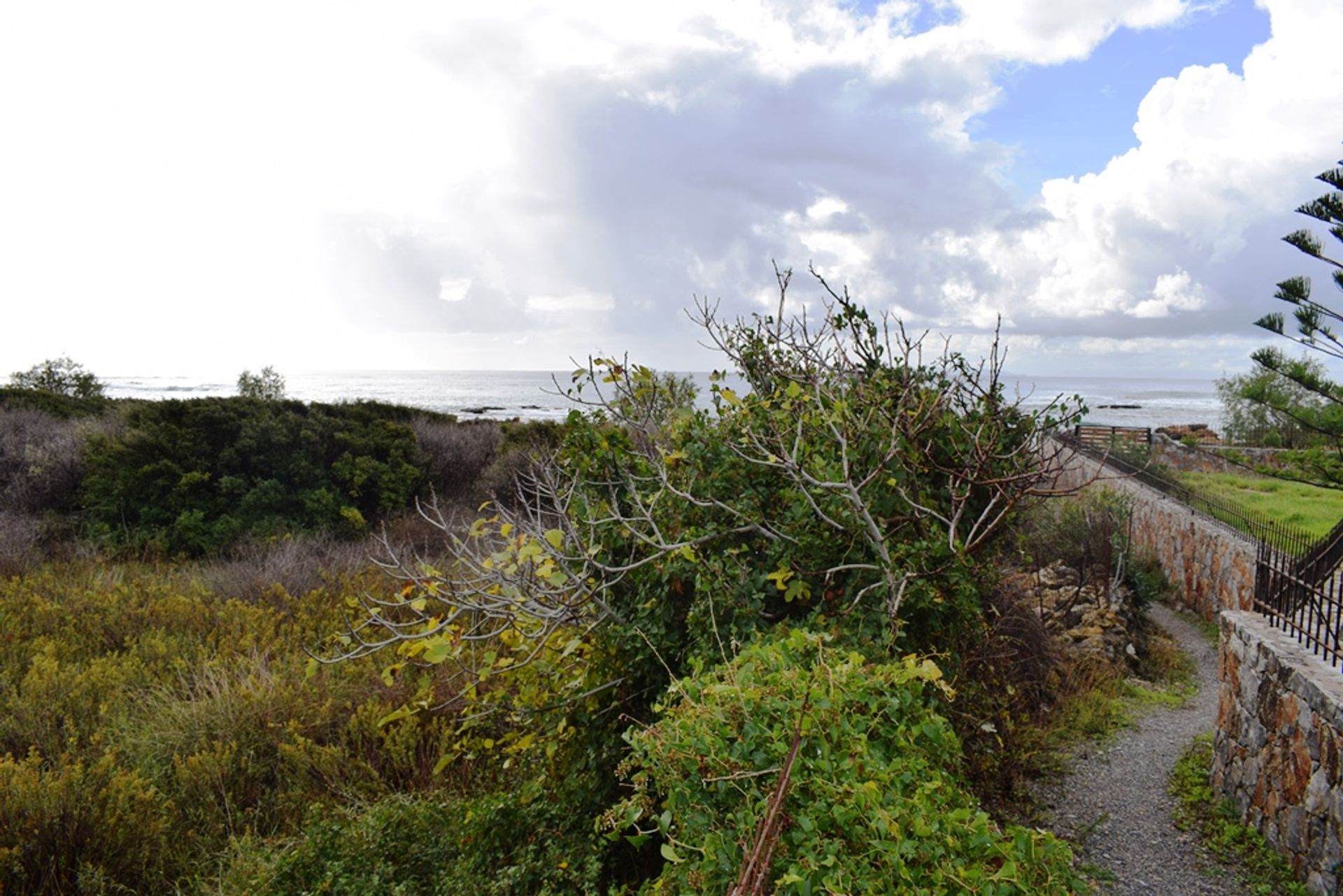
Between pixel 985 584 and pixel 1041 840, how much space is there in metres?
2.02

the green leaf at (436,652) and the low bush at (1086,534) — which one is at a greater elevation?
the green leaf at (436,652)

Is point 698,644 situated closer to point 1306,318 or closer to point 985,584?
point 985,584

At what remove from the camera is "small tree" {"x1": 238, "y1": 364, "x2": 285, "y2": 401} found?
25547 millimetres

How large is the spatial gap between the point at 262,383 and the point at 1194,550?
2623 centimetres

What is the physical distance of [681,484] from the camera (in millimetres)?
3809

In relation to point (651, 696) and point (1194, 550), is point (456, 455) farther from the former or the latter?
point (1194, 550)

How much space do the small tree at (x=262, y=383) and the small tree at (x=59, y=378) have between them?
3870mm

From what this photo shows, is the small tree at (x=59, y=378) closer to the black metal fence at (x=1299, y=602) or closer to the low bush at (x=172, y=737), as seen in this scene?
the low bush at (x=172, y=737)

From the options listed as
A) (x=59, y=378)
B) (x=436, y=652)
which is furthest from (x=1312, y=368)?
(x=59, y=378)

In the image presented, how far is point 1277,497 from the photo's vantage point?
686 inches

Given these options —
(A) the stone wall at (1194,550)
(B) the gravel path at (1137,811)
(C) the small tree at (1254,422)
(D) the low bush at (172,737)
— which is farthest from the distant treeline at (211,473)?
(C) the small tree at (1254,422)

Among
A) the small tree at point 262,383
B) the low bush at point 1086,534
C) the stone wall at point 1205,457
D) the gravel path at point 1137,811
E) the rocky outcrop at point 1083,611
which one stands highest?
the small tree at point 262,383

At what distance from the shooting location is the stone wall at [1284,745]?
4.43 m

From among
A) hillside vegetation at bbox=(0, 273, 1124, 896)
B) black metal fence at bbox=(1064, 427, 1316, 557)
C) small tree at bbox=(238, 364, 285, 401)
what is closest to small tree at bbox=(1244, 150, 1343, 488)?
black metal fence at bbox=(1064, 427, 1316, 557)
